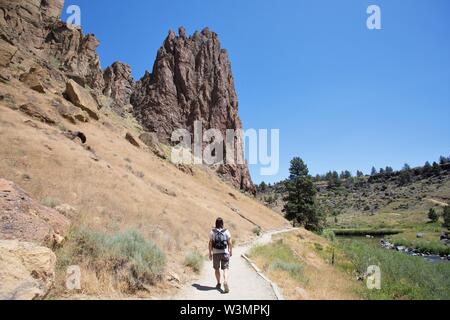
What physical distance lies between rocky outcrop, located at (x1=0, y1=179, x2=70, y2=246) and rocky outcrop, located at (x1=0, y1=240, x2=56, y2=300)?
0.98 m

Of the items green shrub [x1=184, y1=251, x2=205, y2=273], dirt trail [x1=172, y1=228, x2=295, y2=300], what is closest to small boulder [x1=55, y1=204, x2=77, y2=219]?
green shrub [x1=184, y1=251, x2=205, y2=273]

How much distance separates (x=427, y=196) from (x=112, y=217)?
14897 cm

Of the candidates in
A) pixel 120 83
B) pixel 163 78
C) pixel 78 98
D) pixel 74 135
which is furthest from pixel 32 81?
pixel 120 83

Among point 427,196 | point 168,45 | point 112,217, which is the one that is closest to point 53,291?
point 112,217

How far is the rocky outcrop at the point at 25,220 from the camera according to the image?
755cm

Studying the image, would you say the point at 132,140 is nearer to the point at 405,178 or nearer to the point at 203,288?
the point at 203,288

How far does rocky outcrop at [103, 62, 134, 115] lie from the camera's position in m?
79.5

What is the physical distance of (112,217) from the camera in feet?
50.8

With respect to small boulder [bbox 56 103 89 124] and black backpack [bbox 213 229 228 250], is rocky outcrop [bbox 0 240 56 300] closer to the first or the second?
black backpack [bbox 213 229 228 250]

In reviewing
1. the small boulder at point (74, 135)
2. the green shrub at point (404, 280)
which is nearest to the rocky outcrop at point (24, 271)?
the green shrub at point (404, 280)

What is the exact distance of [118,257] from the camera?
8992 mm

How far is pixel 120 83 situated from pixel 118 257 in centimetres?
8354

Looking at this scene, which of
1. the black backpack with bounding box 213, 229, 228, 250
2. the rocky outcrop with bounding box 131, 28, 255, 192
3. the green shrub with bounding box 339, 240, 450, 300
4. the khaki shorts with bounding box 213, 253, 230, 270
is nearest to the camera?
the khaki shorts with bounding box 213, 253, 230, 270

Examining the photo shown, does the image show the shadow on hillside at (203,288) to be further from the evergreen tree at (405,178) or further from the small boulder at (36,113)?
the evergreen tree at (405,178)
